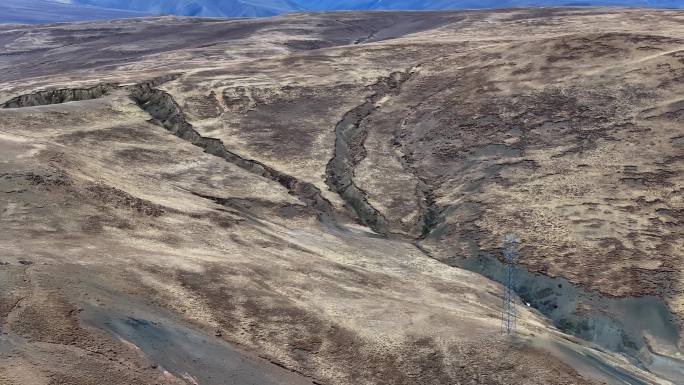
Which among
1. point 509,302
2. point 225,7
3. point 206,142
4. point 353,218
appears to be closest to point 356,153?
point 353,218

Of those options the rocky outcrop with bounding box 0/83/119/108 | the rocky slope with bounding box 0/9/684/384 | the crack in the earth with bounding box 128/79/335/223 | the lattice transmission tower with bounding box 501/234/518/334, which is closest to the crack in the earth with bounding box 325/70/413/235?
the rocky slope with bounding box 0/9/684/384

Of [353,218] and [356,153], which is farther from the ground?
[356,153]

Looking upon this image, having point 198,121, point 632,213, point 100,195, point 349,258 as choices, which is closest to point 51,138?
point 198,121

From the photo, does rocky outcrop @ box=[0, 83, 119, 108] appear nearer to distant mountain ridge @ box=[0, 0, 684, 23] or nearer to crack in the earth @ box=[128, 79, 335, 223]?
crack in the earth @ box=[128, 79, 335, 223]

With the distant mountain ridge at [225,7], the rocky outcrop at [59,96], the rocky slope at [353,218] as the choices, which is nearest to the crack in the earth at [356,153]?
the rocky slope at [353,218]

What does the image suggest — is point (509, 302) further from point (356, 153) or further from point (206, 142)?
point (206, 142)

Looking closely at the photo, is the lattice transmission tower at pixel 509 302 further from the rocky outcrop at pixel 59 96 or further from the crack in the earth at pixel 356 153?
the rocky outcrop at pixel 59 96

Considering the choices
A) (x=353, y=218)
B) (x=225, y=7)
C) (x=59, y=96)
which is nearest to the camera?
(x=353, y=218)

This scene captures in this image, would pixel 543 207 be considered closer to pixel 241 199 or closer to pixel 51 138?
pixel 241 199
